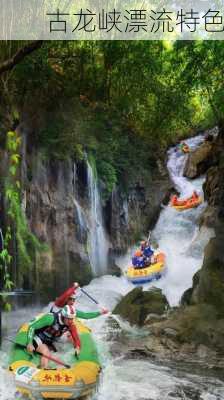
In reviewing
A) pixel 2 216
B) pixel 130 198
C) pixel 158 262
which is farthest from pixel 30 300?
pixel 130 198

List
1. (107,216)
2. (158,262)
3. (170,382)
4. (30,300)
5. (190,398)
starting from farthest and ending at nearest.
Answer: (107,216)
(158,262)
(30,300)
(170,382)
(190,398)

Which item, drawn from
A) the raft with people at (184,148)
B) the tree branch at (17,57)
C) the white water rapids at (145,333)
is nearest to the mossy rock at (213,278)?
the white water rapids at (145,333)

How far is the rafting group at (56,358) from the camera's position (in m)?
4.24

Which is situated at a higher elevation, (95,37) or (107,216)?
(95,37)

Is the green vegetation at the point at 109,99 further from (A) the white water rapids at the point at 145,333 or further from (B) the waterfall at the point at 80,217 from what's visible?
(A) the white water rapids at the point at 145,333

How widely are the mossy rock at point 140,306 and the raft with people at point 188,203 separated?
4.48 meters

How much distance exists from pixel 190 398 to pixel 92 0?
8.24 m

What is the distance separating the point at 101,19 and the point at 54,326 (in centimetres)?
401

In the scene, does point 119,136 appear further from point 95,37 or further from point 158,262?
point 158,262

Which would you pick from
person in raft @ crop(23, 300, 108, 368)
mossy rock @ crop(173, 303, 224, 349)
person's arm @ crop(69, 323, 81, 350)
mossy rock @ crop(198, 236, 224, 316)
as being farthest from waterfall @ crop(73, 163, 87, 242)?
person's arm @ crop(69, 323, 81, 350)

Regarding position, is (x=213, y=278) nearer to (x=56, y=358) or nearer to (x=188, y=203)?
(x=56, y=358)

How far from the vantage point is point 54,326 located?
5.31 m

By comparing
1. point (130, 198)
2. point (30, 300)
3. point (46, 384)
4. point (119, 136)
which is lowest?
point (30, 300)

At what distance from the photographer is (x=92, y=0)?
9453 millimetres
